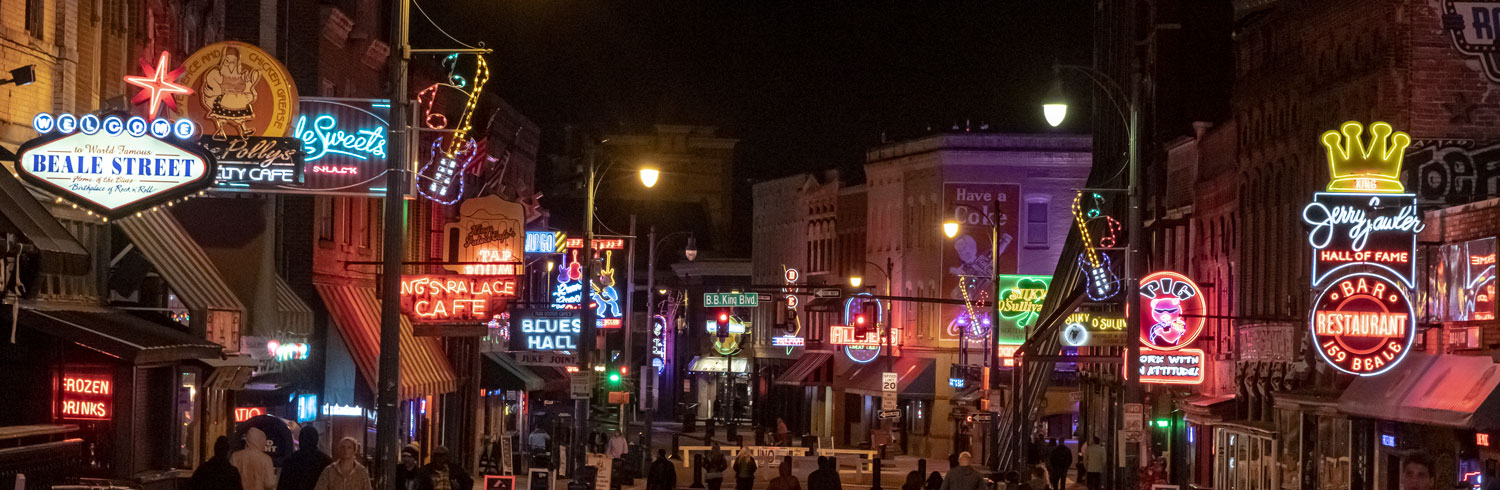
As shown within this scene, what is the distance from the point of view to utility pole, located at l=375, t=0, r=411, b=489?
792 inches

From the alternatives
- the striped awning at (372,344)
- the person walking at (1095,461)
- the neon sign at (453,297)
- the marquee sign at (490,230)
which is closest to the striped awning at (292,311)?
the striped awning at (372,344)

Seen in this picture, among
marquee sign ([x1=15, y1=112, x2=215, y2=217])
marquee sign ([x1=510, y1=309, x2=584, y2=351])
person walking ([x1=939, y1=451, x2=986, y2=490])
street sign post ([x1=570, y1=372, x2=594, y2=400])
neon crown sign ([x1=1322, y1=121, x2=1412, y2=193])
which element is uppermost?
neon crown sign ([x1=1322, y1=121, x2=1412, y2=193])

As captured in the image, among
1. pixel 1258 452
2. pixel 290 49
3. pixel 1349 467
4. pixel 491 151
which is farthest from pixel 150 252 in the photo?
pixel 491 151

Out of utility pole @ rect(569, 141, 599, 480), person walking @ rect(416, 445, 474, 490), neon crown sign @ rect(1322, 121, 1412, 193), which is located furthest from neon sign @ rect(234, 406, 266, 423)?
neon crown sign @ rect(1322, 121, 1412, 193)

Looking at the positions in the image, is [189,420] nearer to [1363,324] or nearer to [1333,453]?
[1363,324]

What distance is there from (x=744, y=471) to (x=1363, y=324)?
1412cm

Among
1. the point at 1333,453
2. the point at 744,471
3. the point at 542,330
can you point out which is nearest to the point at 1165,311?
the point at 1333,453

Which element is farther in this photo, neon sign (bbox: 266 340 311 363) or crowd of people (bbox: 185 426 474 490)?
neon sign (bbox: 266 340 311 363)

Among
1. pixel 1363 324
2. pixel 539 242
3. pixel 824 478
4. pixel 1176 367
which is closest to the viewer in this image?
pixel 824 478

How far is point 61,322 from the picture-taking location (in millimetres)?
19578

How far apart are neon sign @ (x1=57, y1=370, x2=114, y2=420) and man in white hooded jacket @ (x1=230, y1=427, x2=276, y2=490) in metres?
1.95

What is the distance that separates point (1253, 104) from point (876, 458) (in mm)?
12260

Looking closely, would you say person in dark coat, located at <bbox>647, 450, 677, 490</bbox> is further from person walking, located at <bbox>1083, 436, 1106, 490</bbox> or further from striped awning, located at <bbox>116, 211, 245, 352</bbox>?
person walking, located at <bbox>1083, 436, 1106, 490</bbox>

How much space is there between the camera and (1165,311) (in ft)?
119
